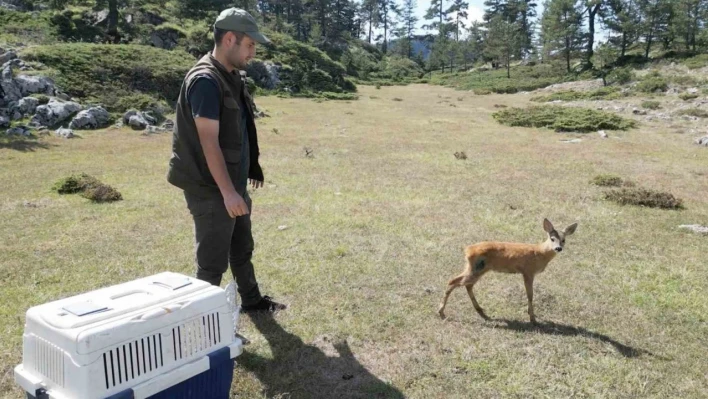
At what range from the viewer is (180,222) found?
8.16 m

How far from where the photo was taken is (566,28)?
51.8 meters

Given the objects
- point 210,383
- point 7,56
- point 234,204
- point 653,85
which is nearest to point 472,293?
point 234,204

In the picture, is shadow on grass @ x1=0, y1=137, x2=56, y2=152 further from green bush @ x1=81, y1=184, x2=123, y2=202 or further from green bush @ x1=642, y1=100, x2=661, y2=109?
green bush @ x1=642, y1=100, x2=661, y2=109

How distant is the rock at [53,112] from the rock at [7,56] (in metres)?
3.35

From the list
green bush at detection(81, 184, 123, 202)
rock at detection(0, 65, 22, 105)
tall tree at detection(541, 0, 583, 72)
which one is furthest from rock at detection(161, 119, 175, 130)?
tall tree at detection(541, 0, 583, 72)

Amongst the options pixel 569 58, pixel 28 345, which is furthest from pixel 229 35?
pixel 569 58

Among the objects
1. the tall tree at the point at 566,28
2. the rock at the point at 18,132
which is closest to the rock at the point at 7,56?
the rock at the point at 18,132

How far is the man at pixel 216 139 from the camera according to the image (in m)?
3.35

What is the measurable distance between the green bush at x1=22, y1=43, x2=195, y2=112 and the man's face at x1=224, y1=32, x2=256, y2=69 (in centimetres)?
1996

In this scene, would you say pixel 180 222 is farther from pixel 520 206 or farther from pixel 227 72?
pixel 520 206

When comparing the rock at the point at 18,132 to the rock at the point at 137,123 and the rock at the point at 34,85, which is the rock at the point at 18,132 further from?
the rock at the point at 137,123

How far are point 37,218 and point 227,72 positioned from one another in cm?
666

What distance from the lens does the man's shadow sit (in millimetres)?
3631

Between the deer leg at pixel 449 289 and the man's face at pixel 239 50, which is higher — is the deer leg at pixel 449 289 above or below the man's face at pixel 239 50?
below
